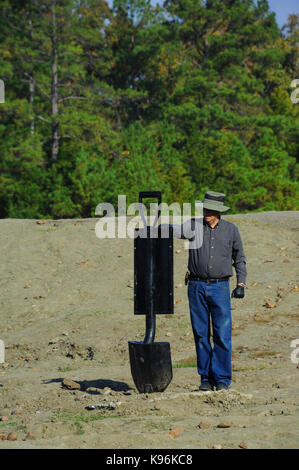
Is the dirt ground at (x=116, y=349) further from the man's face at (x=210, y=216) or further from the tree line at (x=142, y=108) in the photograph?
the tree line at (x=142, y=108)

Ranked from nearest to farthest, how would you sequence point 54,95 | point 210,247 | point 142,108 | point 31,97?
point 210,247, point 54,95, point 31,97, point 142,108

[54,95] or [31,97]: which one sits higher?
[31,97]

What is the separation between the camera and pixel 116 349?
35.9 ft

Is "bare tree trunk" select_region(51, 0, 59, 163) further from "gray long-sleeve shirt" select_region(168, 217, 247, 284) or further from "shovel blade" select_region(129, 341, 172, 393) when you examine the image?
"shovel blade" select_region(129, 341, 172, 393)

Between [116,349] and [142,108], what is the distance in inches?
1247

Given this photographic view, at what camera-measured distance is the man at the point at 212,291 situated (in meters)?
6.80

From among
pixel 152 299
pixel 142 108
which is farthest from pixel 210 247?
pixel 142 108

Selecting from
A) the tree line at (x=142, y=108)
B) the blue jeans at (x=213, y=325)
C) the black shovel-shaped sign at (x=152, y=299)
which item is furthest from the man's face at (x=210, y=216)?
the tree line at (x=142, y=108)

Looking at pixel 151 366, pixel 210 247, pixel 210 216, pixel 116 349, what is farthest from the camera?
pixel 116 349

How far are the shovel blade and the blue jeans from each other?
0.36m

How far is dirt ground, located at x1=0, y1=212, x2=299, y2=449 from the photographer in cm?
538

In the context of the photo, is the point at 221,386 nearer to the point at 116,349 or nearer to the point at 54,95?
the point at 116,349

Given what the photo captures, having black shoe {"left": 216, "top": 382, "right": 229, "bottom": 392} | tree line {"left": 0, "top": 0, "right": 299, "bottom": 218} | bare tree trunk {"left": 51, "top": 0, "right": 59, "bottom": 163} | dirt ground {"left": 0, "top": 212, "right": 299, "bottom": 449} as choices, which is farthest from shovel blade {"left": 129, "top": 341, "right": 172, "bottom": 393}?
bare tree trunk {"left": 51, "top": 0, "right": 59, "bottom": 163}
